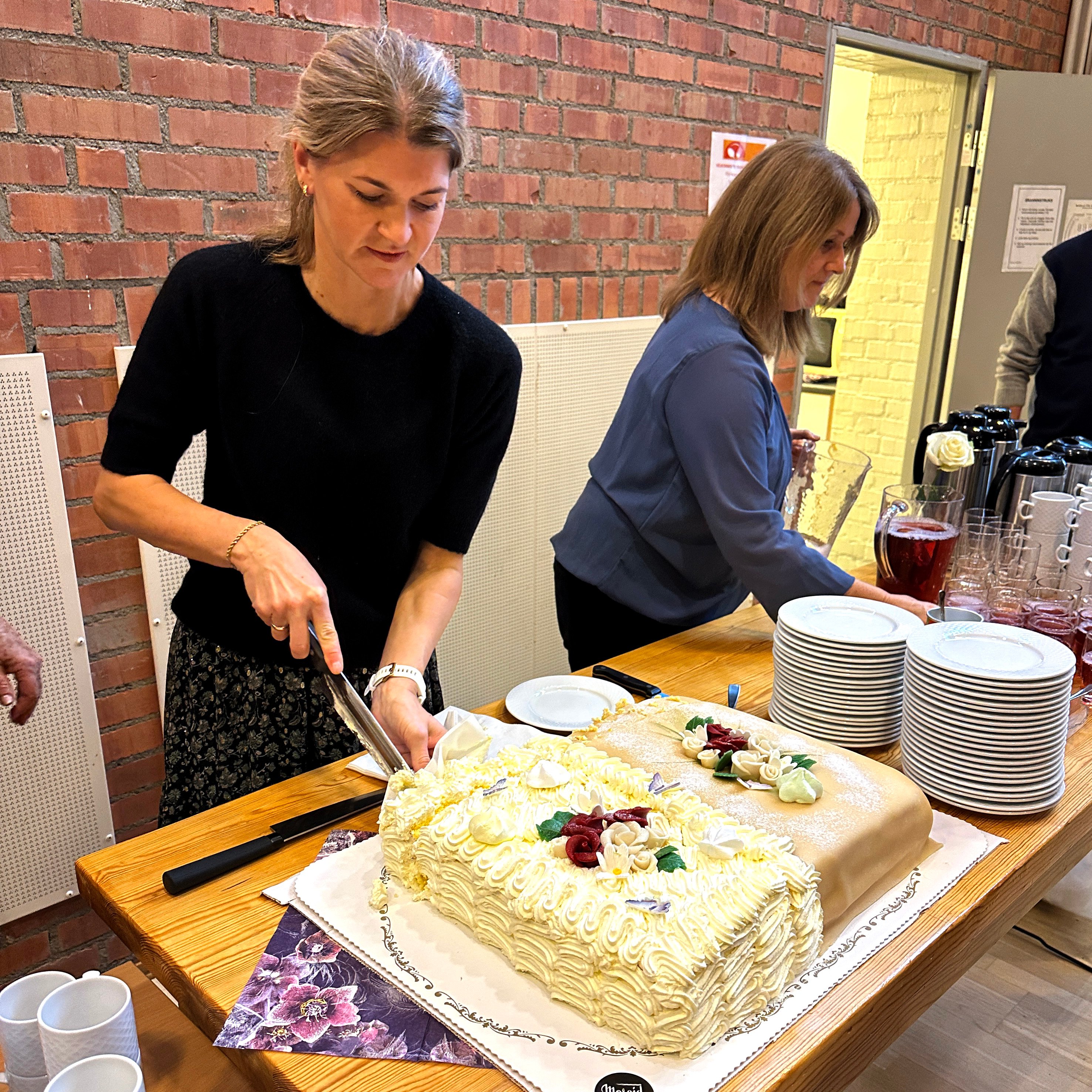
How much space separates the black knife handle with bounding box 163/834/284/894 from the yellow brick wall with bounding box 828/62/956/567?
12.6ft

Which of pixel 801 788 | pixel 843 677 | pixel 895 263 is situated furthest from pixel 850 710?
pixel 895 263

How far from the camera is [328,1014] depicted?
33.9 inches

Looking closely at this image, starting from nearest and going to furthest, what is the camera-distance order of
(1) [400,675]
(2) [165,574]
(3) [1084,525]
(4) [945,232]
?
(1) [400,675]
(3) [1084,525]
(2) [165,574]
(4) [945,232]

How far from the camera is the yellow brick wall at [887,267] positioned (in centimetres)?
441

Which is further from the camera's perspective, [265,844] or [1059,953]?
[1059,953]

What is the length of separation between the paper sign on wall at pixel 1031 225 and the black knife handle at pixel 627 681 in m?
3.53

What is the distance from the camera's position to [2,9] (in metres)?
1.70

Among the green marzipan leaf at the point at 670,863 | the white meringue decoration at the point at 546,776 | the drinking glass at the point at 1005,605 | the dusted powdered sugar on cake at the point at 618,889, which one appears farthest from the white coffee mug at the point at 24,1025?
the drinking glass at the point at 1005,605

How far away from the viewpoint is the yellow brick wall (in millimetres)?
4410

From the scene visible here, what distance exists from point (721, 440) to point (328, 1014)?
109 centimetres

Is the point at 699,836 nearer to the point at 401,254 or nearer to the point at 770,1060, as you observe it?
the point at 770,1060

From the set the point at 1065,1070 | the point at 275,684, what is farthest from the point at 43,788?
the point at 1065,1070

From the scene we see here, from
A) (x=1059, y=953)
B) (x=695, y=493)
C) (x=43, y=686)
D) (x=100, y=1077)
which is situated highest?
(x=695, y=493)

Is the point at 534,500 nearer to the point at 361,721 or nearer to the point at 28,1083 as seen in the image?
the point at 361,721
